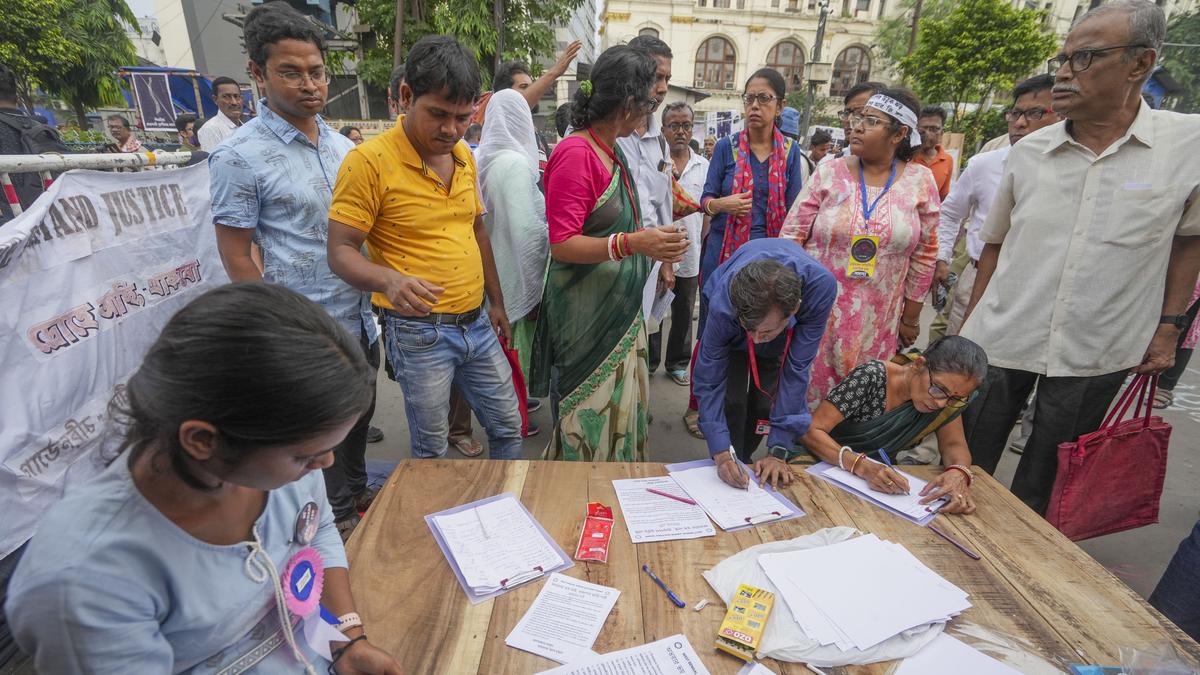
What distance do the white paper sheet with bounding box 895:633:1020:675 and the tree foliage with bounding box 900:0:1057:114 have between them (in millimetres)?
14385

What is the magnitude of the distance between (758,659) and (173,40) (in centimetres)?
2783

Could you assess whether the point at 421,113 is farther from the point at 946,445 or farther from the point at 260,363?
the point at 946,445

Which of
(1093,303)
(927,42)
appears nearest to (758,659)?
(1093,303)

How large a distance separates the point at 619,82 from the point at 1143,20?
4.88ft

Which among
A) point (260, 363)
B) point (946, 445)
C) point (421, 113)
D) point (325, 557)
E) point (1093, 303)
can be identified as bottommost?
point (946, 445)

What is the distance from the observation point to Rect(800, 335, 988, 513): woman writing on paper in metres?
1.55

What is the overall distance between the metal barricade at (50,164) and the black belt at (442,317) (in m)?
1.17

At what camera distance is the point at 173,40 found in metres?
20.6

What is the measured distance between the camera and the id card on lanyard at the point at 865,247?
2227 millimetres

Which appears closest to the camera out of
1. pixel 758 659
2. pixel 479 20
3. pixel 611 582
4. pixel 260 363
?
pixel 260 363

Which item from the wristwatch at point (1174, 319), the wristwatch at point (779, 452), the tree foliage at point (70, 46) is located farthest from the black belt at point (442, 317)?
the tree foliage at point (70, 46)

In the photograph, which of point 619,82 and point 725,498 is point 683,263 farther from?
point 725,498

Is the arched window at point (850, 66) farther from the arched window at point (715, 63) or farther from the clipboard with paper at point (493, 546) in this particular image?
the clipboard with paper at point (493, 546)

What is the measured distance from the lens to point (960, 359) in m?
1.74
